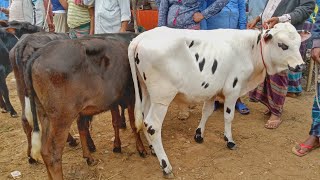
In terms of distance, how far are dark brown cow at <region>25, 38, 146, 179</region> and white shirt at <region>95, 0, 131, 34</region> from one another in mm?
1574

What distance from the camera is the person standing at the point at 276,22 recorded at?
4258mm

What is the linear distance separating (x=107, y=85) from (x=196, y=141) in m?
1.60

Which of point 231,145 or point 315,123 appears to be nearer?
point 315,123

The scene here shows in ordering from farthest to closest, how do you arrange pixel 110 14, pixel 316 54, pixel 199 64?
pixel 110 14 → pixel 316 54 → pixel 199 64

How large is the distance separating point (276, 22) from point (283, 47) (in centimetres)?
50

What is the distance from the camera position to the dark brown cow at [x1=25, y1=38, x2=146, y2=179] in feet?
10.1

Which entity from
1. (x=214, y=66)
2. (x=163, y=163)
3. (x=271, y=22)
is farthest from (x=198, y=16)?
(x=163, y=163)

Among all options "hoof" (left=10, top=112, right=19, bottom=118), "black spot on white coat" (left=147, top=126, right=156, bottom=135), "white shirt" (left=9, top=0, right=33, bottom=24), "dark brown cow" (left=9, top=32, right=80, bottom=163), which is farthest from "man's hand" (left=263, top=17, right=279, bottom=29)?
"hoof" (left=10, top=112, right=19, bottom=118)

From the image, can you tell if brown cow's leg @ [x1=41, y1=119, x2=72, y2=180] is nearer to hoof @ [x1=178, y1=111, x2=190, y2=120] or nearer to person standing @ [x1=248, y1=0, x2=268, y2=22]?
hoof @ [x1=178, y1=111, x2=190, y2=120]

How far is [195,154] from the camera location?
4.15m

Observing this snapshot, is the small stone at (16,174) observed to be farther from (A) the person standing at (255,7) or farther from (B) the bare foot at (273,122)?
(A) the person standing at (255,7)

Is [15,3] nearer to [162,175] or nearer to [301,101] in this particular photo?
[162,175]

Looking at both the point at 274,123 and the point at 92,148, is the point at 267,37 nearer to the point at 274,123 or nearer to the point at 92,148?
the point at 274,123

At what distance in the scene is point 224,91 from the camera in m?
3.99
